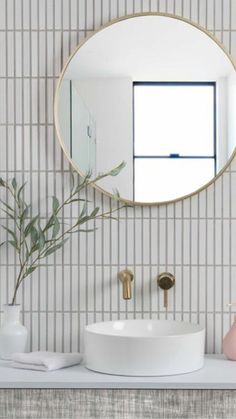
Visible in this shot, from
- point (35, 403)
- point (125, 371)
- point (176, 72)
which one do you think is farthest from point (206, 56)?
point (35, 403)

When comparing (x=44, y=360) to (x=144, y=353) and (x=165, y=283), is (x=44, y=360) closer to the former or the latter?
(x=144, y=353)

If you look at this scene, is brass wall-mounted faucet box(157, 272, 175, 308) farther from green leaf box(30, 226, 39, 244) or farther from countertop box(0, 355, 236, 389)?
green leaf box(30, 226, 39, 244)

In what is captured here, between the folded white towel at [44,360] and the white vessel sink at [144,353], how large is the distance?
0.08 metres

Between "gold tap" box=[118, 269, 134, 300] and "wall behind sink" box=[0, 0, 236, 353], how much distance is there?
0.16 ft

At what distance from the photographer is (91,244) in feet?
9.12

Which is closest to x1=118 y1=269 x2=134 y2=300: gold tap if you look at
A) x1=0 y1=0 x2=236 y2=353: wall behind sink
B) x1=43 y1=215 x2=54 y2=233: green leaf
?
x1=0 y1=0 x2=236 y2=353: wall behind sink

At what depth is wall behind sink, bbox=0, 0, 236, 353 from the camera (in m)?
2.77

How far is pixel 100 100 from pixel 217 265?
0.69m

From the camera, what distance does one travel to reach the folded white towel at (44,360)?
8.07ft

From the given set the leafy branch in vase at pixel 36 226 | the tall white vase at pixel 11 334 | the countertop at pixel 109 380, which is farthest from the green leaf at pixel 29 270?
the countertop at pixel 109 380

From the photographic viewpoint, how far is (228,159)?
275 centimetres

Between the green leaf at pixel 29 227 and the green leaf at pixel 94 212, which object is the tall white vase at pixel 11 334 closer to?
the green leaf at pixel 29 227

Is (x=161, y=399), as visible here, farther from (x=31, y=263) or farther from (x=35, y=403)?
(x=31, y=263)

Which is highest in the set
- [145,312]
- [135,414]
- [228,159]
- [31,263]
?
[228,159]
